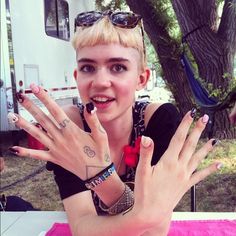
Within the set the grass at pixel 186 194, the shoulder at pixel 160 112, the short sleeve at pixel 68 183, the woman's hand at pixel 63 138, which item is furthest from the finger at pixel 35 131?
the grass at pixel 186 194

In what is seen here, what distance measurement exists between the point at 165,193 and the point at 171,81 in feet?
16.6

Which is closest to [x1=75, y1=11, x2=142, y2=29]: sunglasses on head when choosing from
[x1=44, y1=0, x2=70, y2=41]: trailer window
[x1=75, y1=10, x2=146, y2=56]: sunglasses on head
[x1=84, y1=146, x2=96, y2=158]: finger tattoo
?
[x1=75, y1=10, x2=146, y2=56]: sunglasses on head

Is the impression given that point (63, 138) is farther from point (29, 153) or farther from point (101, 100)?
point (101, 100)

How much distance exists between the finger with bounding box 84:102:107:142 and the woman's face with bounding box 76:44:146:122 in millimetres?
238

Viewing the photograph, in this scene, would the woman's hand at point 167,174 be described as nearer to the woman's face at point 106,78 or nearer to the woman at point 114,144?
the woman at point 114,144

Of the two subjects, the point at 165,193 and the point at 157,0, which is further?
the point at 157,0

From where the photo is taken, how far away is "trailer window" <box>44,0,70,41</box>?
476 cm

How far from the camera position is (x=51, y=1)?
477 centimetres

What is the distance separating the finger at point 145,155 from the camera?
0.69 metres

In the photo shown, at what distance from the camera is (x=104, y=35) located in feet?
3.30

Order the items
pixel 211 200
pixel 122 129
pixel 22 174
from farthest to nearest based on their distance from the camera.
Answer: pixel 22 174 < pixel 211 200 < pixel 122 129

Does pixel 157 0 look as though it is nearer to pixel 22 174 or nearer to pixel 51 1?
pixel 51 1

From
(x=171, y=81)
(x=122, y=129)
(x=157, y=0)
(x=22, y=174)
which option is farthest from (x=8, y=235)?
(x=157, y=0)

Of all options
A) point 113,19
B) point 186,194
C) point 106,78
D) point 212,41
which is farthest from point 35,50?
point 106,78
